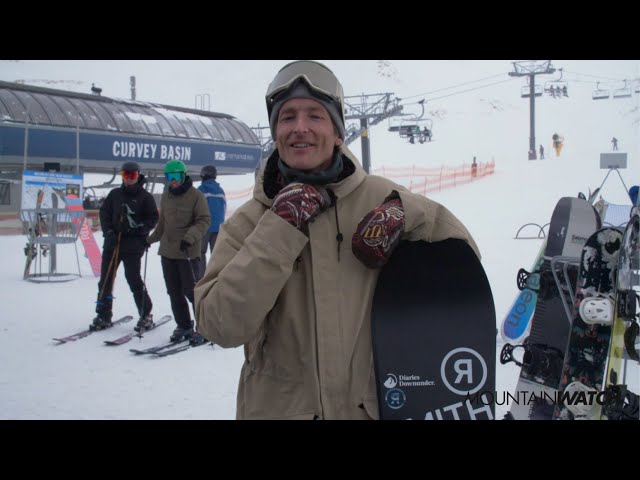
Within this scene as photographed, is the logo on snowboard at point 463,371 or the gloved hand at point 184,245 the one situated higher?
the gloved hand at point 184,245

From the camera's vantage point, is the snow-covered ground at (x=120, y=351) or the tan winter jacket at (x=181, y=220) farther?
the tan winter jacket at (x=181, y=220)

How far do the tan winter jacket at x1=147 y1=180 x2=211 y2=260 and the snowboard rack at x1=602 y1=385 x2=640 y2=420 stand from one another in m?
3.64

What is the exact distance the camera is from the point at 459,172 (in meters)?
28.1

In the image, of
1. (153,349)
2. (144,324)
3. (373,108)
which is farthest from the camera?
(373,108)

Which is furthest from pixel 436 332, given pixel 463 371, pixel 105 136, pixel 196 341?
pixel 105 136

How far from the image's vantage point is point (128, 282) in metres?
5.67

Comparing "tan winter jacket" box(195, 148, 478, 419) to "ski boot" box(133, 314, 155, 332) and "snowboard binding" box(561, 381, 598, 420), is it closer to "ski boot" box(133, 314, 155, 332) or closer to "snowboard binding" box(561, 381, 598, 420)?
"snowboard binding" box(561, 381, 598, 420)

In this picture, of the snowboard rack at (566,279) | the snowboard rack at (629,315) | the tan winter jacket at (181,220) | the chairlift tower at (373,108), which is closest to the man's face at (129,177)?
the tan winter jacket at (181,220)

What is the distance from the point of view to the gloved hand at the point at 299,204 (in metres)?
1.32

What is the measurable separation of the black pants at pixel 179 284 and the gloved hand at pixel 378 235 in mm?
4073

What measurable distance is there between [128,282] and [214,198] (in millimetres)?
1612

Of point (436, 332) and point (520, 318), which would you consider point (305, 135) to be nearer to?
point (436, 332)

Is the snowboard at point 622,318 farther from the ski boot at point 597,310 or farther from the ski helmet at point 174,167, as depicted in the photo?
the ski helmet at point 174,167

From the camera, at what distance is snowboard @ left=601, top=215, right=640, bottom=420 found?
2.55 m
